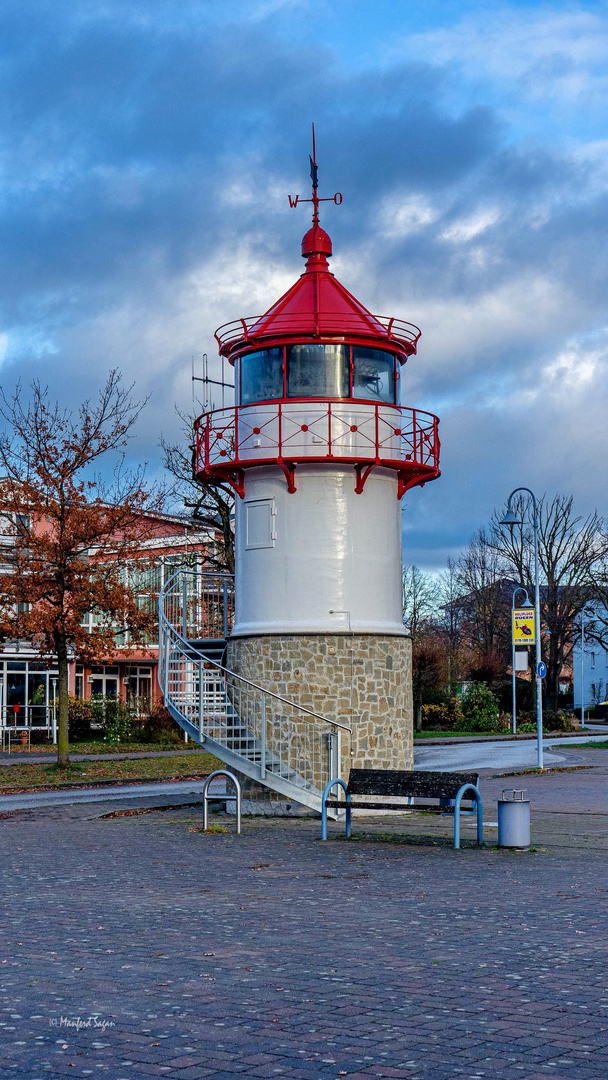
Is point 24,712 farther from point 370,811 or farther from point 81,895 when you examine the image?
point 81,895

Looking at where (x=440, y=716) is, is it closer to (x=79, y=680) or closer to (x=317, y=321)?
(x=79, y=680)

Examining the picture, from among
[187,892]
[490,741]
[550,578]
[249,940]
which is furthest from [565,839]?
[550,578]

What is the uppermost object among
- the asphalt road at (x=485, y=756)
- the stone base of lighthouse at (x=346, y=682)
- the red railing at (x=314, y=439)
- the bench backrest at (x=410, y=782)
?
the red railing at (x=314, y=439)

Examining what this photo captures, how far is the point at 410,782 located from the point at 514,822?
1.72m

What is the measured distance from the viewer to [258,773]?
18422 millimetres

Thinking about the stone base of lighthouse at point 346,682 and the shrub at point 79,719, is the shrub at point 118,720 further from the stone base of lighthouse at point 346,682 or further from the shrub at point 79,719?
the stone base of lighthouse at point 346,682

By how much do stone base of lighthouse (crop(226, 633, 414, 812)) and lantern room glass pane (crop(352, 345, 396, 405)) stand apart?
3.88 metres

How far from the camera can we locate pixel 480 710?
195 ft

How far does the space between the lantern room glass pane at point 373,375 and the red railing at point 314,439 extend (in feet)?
0.79

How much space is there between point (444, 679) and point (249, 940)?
5504 cm

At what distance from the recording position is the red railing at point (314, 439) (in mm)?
19422

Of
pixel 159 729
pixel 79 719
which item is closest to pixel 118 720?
pixel 79 719

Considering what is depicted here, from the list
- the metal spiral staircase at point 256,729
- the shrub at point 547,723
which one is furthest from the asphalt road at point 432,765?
the shrub at point 547,723

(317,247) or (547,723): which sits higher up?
(317,247)
